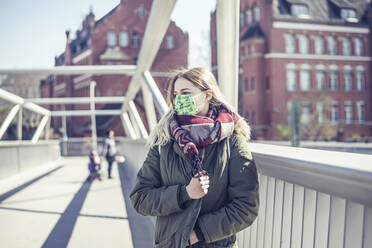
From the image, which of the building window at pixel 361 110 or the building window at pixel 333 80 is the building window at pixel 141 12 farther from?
the building window at pixel 361 110

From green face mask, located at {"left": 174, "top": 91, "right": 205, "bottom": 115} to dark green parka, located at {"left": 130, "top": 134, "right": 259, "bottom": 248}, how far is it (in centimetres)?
A: 14

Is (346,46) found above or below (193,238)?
above

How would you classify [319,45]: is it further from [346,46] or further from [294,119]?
[294,119]

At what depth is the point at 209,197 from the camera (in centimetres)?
194

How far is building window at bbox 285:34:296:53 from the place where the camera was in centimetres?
4056

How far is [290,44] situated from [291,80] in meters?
3.20

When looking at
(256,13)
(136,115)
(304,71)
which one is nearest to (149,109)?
(136,115)

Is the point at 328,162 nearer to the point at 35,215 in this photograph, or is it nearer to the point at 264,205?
the point at 264,205

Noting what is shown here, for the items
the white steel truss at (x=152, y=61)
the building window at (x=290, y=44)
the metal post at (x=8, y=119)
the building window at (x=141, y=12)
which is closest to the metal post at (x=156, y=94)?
the white steel truss at (x=152, y=61)

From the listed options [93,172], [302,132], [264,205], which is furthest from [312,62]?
[264,205]

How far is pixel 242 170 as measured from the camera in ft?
6.18

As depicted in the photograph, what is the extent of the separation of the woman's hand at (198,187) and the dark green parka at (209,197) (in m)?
0.07

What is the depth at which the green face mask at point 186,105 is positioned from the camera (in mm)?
2030

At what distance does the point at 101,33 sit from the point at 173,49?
118 ft
